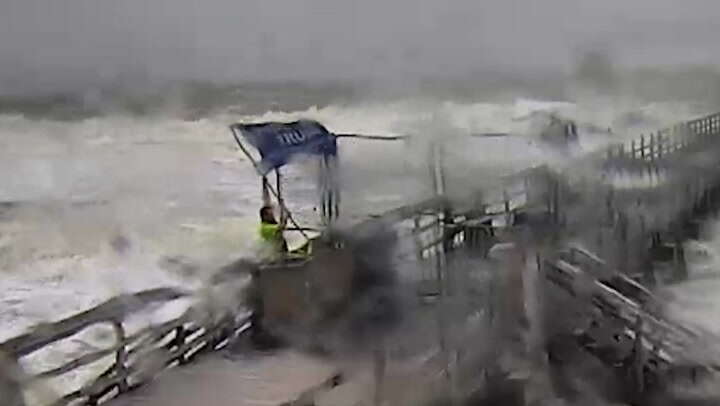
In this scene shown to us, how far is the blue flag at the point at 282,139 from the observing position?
4.25 ft

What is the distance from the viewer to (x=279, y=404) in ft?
4.08

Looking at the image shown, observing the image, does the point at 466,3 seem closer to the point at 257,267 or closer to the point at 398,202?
the point at 398,202

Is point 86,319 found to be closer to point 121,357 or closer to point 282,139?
point 121,357

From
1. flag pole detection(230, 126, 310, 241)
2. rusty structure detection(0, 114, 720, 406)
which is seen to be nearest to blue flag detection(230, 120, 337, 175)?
flag pole detection(230, 126, 310, 241)

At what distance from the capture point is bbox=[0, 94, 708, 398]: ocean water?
1.30 metres

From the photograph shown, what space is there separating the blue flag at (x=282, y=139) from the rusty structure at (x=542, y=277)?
0.11 m

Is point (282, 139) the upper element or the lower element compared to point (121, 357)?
upper

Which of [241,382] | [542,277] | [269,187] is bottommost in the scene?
[241,382]

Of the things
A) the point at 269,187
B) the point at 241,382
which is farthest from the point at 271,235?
the point at 241,382

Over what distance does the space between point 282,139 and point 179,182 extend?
14 centimetres

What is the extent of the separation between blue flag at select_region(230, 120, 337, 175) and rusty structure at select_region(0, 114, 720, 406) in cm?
11

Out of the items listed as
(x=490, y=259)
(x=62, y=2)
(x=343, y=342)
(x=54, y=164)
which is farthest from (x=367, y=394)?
(x=62, y=2)

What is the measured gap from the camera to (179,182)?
52.9 inches

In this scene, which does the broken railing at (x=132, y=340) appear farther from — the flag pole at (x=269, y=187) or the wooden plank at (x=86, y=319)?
the flag pole at (x=269, y=187)
